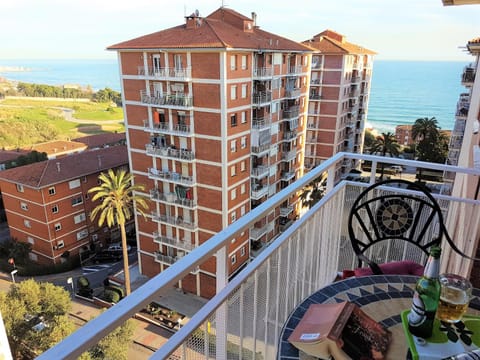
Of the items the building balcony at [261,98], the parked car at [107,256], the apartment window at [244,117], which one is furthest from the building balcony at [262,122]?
the parked car at [107,256]

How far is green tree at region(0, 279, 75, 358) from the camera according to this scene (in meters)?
8.92

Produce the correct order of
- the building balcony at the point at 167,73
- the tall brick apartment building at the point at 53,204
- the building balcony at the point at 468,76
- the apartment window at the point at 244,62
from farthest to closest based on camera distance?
the tall brick apartment building at the point at 53,204
the building balcony at the point at 468,76
the apartment window at the point at 244,62
the building balcony at the point at 167,73

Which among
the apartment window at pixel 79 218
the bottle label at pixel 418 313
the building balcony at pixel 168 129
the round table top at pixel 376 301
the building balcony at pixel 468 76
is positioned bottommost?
the apartment window at pixel 79 218

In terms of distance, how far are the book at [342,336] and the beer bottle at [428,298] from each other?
0.41 feet

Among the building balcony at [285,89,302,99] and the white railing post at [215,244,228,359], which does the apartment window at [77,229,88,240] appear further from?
the white railing post at [215,244,228,359]

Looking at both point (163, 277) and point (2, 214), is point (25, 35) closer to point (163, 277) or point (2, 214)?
point (2, 214)

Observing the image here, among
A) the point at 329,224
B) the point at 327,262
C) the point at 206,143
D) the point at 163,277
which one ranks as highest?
the point at 163,277

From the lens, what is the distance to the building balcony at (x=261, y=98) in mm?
13031

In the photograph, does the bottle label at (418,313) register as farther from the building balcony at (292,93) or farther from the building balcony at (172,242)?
the building balcony at (292,93)

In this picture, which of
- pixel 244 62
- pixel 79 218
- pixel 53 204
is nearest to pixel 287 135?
pixel 244 62

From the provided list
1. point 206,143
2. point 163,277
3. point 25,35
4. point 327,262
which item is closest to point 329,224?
point 327,262

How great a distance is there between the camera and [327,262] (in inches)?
89.4

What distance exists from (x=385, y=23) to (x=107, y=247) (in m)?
67.3

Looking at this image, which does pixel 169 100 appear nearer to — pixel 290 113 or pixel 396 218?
pixel 290 113
